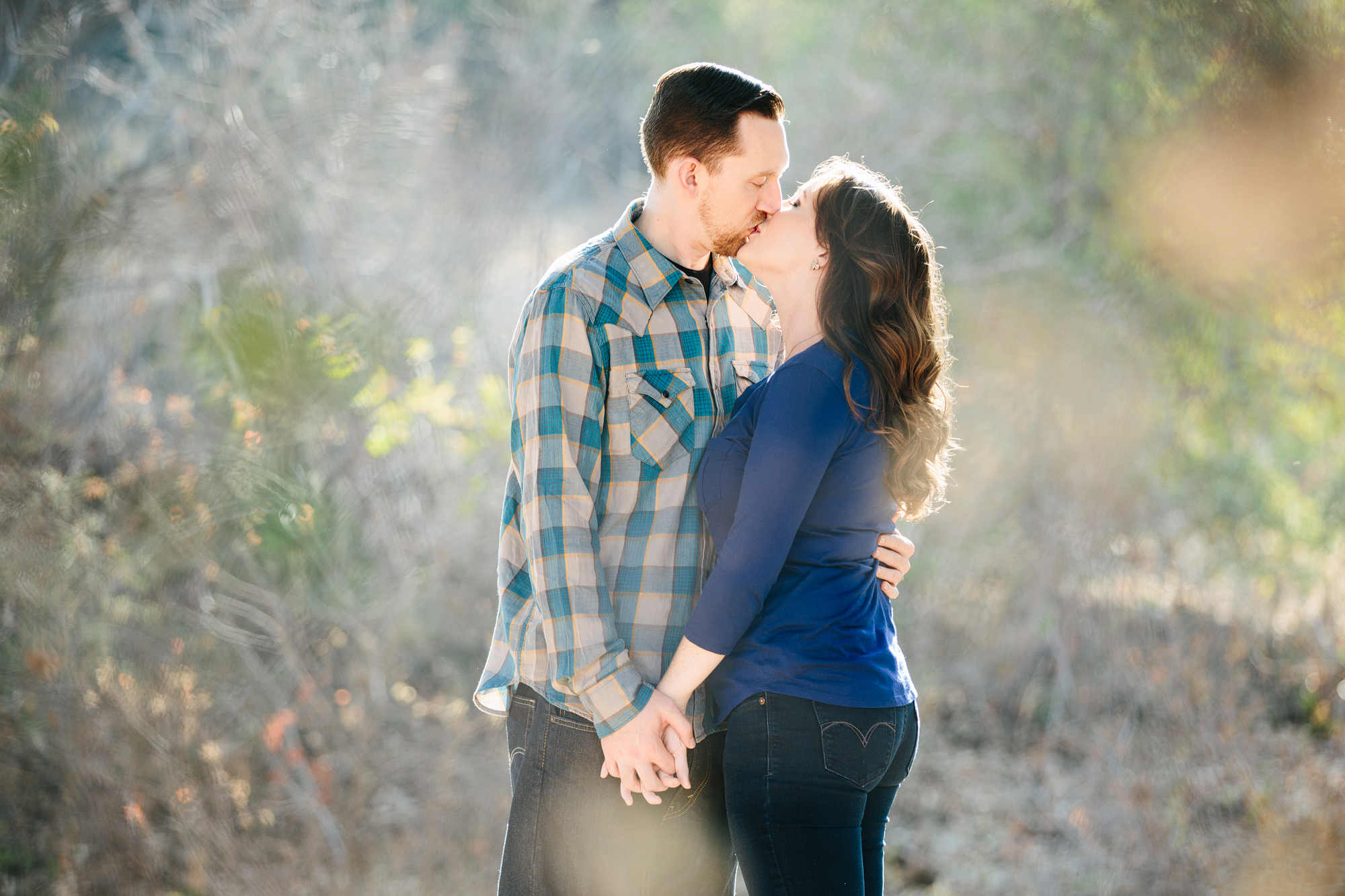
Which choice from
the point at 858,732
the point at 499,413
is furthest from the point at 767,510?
the point at 499,413

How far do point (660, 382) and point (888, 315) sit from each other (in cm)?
42

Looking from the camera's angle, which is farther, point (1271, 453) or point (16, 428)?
point (1271, 453)

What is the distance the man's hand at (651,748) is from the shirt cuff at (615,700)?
0.04 feet

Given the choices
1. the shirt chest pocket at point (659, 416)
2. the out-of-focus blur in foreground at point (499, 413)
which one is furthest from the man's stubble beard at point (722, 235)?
the out-of-focus blur in foreground at point (499, 413)

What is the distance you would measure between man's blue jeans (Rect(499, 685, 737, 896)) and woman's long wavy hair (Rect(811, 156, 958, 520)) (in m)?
0.66

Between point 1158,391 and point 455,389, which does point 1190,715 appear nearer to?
point 1158,391

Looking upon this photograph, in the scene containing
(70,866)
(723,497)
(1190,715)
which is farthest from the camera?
(1190,715)

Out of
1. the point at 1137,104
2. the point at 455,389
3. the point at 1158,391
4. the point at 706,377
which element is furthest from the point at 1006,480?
the point at 706,377

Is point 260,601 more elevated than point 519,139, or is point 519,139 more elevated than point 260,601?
point 519,139

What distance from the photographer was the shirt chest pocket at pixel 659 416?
1573 millimetres

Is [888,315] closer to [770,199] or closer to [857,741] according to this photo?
[770,199]

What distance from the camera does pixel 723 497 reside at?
154 centimetres

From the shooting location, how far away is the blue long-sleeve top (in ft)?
4.75

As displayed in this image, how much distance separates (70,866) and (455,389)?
88.6 inches
